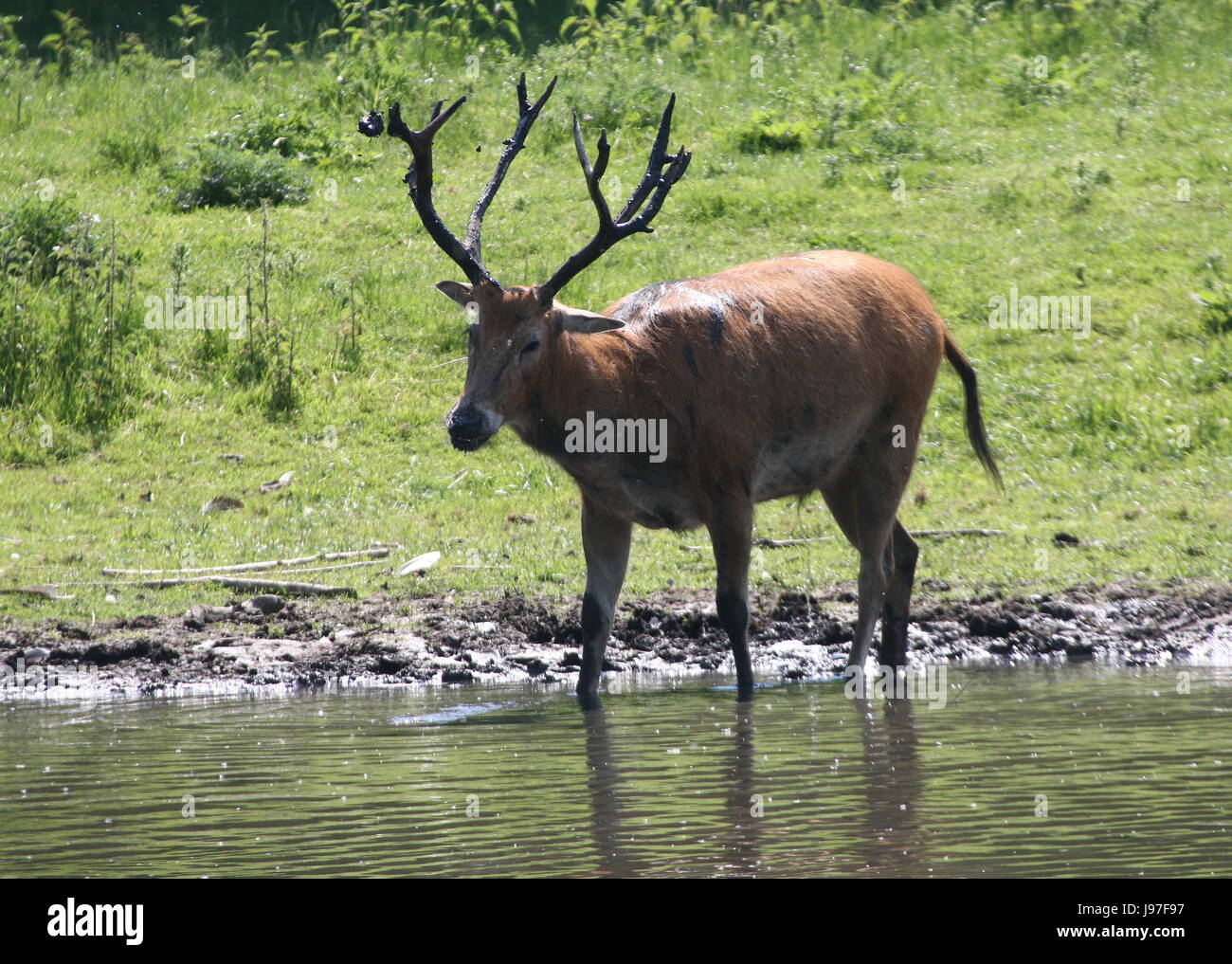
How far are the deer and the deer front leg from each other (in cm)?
1

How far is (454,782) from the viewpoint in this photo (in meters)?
6.87

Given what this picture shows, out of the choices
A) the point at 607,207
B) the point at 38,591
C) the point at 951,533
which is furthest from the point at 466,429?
the point at 951,533

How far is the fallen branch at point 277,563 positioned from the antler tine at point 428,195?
278cm

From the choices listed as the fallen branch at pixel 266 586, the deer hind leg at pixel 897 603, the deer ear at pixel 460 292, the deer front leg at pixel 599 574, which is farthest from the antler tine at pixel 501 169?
the deer hind leg at pixel 897 603

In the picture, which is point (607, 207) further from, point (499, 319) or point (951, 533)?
point (951, 533)

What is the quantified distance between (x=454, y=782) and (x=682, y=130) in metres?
11.8

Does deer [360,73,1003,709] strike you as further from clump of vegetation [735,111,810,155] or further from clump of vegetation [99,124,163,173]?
clump of vegetation [99,124,163,173]

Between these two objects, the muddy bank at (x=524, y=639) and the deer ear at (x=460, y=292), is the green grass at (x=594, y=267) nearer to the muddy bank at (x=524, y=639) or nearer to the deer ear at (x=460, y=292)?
the muddy bank at (x=524, y=639)

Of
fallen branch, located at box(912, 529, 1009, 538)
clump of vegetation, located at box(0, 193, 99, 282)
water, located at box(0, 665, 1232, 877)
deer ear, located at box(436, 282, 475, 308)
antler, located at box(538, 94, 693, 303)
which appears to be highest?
antler, located at box(538, 94, 693, 303)

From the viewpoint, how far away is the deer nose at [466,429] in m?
8.16

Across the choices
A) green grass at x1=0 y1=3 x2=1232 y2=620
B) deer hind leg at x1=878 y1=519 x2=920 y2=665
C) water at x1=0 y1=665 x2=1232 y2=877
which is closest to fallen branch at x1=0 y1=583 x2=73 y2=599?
green grass at x1=0 y1=3 x2=1232 y2=620

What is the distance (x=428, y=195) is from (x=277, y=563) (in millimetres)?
2923

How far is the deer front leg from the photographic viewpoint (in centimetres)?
898

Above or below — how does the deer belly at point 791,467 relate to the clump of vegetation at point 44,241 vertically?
below
